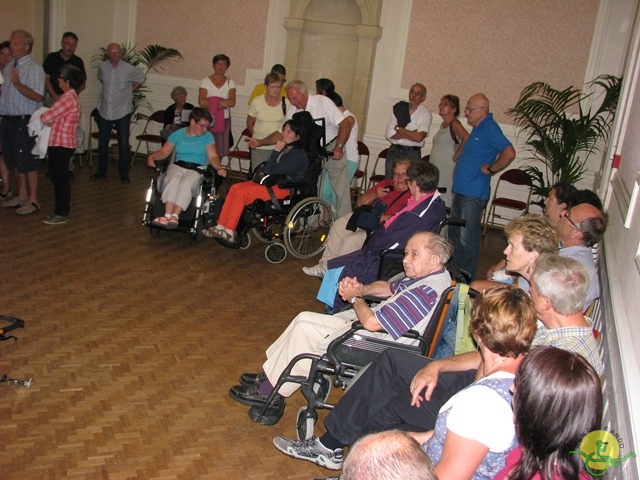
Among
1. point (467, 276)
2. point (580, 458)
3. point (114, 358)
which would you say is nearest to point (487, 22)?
point (467, 276)

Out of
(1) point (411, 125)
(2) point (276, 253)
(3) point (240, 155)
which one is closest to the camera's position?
(2) point (276, 253)

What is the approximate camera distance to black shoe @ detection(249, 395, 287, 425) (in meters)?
3.44

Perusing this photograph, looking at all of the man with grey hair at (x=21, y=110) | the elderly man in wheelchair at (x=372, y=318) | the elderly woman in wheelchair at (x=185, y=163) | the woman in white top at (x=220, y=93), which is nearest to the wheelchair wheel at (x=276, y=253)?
the elderly woman in wheelchair at (x=185, y=163)

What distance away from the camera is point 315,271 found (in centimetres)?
566

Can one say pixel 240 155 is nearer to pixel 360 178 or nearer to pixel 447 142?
pixel 360 178

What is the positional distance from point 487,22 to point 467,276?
5264mm

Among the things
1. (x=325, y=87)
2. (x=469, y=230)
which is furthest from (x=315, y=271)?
(x=325, y=87)

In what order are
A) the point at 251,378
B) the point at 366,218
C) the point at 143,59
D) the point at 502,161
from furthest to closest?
the point at 143,59
the point at 502,161
the point at 366,218
the point at 251,378

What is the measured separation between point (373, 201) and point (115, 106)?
4.49 metres

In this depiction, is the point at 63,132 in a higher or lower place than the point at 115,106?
lower

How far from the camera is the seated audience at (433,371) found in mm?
2613

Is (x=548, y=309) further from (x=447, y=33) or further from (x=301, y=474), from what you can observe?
(x=447, y=33)

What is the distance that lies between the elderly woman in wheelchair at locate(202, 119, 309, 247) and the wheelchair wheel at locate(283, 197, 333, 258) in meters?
0.22

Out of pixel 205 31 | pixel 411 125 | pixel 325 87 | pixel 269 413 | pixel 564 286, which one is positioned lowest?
pixel 269 413
